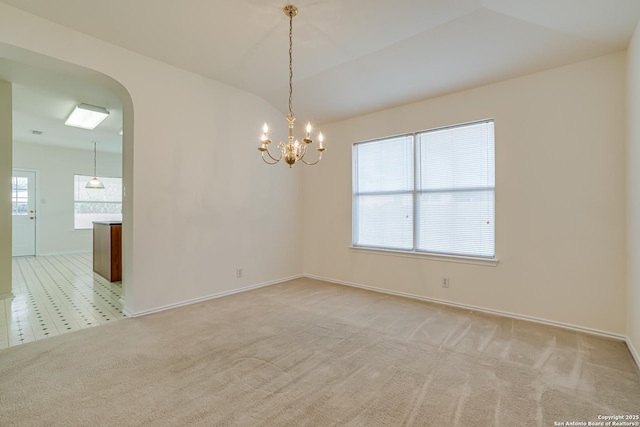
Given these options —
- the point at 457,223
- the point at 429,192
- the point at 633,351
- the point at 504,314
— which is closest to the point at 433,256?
the point at 457,223

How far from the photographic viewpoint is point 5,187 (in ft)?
13.1

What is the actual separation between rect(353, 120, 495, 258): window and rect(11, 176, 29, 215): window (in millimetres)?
8377

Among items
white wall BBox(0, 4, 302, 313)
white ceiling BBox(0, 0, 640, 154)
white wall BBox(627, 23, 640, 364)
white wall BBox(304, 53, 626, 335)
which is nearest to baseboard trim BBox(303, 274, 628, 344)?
white wall BBox(304, 53, 626, 335)

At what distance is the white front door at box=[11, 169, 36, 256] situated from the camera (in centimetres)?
734

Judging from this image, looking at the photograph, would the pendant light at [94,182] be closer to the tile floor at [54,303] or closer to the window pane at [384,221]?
the tile floor at [54,303]

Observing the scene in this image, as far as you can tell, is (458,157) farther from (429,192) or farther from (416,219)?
(416,219)

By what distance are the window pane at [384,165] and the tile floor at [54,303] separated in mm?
3710

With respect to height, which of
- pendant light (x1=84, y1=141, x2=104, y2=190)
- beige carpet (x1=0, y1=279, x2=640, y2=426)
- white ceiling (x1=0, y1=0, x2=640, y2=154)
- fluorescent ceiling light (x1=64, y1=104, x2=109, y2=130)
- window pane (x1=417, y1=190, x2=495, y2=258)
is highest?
white ceiling (x1=0, y1=0, x2=640, y2=154)

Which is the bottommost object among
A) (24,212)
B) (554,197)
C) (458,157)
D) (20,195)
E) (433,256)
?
(433,256)

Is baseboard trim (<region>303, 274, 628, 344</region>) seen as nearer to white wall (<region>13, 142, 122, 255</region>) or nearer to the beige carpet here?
the beige carpet

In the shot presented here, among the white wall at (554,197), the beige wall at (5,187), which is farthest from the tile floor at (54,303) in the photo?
the white wall at (554,197)

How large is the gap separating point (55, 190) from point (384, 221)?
8695 millimetres

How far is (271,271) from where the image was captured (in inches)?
192

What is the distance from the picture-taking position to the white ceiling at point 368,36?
2559mm
